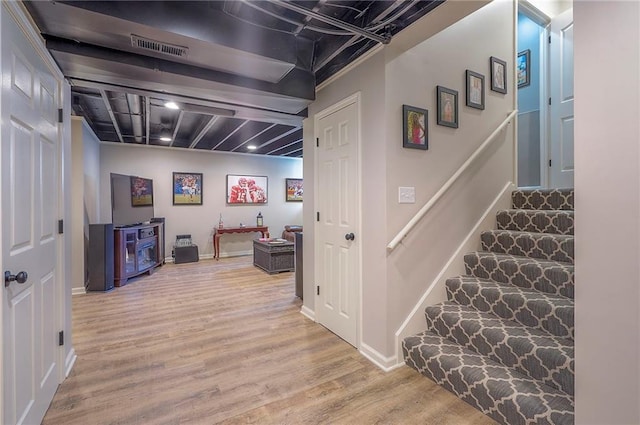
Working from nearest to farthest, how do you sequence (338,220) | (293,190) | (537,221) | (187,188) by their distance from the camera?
(537,221) < (338,220) < (187,188) < (293,190)

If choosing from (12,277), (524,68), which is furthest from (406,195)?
(524,68)

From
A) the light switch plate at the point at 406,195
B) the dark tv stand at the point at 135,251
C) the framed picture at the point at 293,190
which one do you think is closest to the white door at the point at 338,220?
the light switch plate at the point at 406,195

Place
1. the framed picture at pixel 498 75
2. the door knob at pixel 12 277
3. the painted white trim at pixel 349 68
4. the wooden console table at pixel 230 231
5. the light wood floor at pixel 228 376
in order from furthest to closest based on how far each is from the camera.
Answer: the wooden console table at pixel 230 231 < the framed picture at pixel 498 75 < the painted white trim at pixel 349 68 < the light wood floor at pixel 228 376 < the door knob at pixel 12 277

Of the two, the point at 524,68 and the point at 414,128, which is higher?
the point at 524,68

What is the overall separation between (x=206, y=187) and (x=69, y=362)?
4.91 meters

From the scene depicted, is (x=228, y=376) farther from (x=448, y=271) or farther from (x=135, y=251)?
(x=135, y=251)

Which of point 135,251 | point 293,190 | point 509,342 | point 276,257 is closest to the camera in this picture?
point 509,342

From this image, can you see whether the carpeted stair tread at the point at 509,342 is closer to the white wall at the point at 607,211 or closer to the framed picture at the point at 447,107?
the white wall at the point at 607,211

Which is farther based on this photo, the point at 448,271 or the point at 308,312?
the point at 308,312

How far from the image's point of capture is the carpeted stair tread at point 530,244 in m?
2.18

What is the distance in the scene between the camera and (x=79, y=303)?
366cm

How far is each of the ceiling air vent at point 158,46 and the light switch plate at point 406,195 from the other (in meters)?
1.84

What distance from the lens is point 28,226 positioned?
1525 millimetres

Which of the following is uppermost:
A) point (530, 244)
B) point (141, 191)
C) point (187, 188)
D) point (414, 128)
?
point (414, 128)
